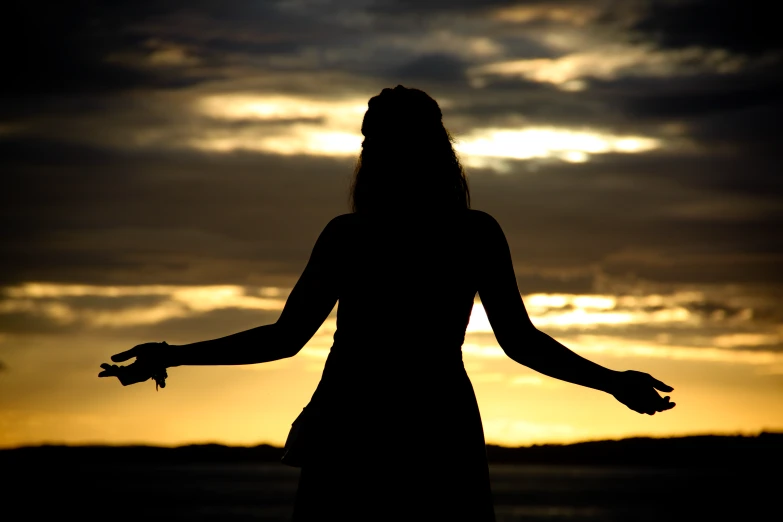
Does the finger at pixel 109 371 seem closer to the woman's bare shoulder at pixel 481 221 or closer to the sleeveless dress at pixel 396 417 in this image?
the sleeveless dress at pixel 396 417

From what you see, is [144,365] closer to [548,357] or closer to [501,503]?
[548,357]

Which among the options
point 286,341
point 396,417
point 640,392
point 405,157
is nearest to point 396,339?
point 396,417

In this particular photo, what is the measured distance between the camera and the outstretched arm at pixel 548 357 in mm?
4344

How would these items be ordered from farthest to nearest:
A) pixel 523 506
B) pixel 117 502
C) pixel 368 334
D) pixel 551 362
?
pixel 523 506 < pixel 117 502 < pixel 551 362 < pixel 368 334

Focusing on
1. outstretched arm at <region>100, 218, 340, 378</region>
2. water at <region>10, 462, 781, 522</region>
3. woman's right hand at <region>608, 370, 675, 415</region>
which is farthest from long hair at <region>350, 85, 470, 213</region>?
water at <region>10, 462, 781, 522</region>

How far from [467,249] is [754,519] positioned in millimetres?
101016

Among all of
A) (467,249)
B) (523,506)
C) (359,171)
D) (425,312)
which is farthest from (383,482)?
(523,506)

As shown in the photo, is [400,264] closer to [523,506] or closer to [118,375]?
[118,375]

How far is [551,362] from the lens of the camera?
442 cm

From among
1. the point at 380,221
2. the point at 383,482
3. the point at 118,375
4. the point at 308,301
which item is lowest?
the point at 383,482

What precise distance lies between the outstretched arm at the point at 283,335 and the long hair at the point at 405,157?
22cm

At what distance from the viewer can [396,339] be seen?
410cm

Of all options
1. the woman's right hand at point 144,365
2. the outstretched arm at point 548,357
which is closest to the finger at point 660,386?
the outstretched arm at point 548,357

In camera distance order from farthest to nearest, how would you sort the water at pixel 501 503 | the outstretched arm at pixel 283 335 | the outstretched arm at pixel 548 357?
the water at pixel 501 503
the outstretched arm at pixel 548 357
the outstretched arm at pixel 283 335
